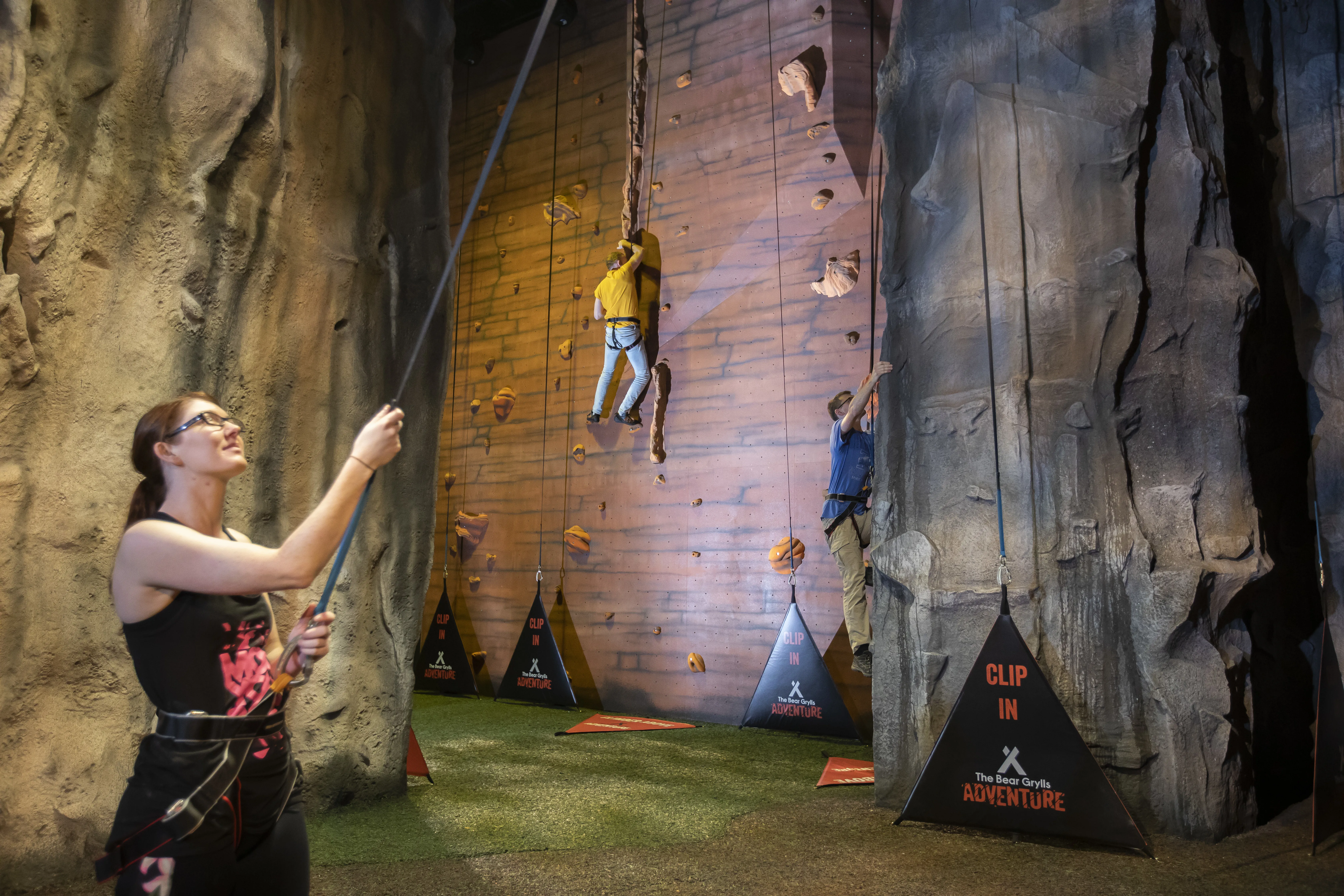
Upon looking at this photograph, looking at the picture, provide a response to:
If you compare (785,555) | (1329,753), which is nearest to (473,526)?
(785,555)

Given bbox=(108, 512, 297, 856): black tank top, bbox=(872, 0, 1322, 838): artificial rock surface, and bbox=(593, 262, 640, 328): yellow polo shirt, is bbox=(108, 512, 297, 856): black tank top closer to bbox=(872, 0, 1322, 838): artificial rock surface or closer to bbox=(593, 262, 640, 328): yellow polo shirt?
bbox=(872, 0, 1322, 838): artificial rock surface

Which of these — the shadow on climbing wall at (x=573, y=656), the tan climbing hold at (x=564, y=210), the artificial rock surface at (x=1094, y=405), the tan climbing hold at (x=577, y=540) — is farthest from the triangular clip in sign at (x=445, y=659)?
the artificial rock surface at (x=1094, y=405)

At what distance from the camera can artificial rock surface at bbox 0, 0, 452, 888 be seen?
2.25m

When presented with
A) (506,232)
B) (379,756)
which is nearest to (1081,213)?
(379,756)

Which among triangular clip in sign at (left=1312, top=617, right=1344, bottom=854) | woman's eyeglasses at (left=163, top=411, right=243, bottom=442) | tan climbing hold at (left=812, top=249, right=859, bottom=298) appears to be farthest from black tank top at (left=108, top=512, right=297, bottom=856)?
tan climbing hold at (left=812, top=249, right=859, bottom=298)

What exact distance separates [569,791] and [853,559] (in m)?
1.80

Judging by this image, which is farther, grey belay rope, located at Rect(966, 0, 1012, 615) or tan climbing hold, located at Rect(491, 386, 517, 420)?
tan climbing hold, located at Rect(491, 386, 517, 420)

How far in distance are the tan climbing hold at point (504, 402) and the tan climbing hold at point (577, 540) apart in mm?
1059

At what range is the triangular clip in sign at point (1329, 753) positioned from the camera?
2.56 m

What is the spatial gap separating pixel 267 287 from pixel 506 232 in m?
3.75

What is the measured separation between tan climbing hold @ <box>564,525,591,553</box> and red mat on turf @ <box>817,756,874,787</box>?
7.71ft

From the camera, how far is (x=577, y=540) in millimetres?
5824

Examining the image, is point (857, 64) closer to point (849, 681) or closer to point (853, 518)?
point (853, 518)

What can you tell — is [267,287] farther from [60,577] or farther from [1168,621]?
[1168,621]
